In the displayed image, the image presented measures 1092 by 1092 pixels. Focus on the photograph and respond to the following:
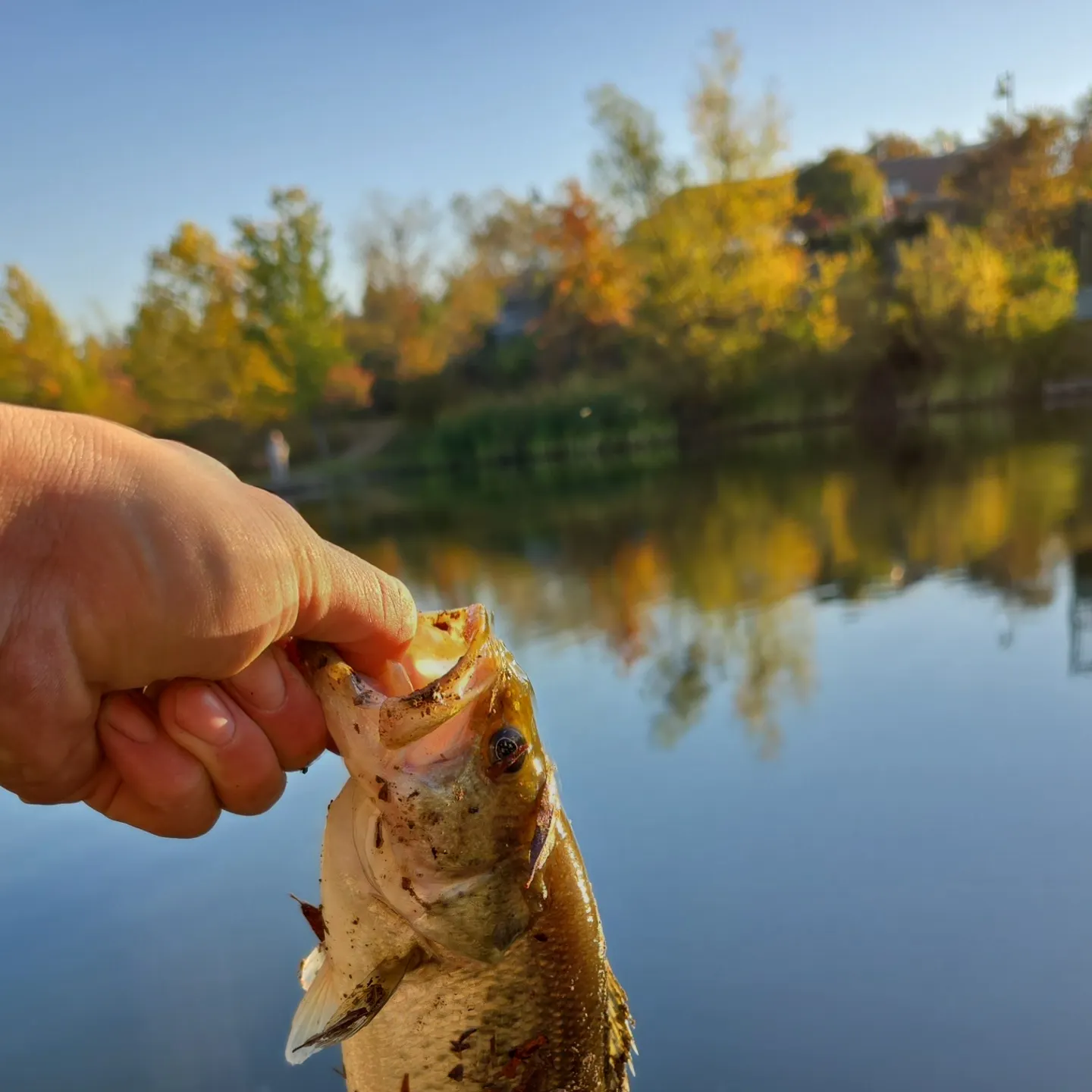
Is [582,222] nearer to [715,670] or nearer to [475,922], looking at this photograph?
[715,670]

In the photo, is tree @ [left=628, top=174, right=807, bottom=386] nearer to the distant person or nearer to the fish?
the distant person

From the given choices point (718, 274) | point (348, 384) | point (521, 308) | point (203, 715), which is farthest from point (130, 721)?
point (521, 308)

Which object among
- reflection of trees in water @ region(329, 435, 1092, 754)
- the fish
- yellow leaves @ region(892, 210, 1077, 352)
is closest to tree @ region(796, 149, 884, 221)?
yellow leaves @ region(892, 210, 1077, 352)

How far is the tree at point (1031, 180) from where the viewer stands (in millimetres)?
34969

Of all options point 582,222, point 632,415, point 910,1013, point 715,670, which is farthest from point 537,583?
point 582,222

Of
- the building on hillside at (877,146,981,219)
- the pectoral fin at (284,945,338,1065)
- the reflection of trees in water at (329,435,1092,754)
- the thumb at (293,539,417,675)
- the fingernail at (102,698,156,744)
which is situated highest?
the building on hillside at (877,146,981,219)

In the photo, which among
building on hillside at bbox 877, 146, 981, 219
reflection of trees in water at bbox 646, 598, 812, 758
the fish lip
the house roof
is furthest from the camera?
the house roof

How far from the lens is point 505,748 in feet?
4.87

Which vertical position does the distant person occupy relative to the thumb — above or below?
below

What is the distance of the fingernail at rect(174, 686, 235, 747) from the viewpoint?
1.57m

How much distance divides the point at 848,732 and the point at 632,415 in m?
21.8

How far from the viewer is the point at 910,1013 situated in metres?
3.28

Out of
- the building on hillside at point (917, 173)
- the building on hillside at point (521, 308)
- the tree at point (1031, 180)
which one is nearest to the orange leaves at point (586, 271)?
the building on hillside at point (521, 308)

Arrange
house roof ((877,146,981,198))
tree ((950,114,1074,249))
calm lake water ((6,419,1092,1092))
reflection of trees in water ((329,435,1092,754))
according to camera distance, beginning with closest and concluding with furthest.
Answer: calm lake water ((6,419,1092,1092))
reflection of trees in water ((329,435,1092,754))
tree ((950,114,1074,249))
house roof ((877,146,981,198))
